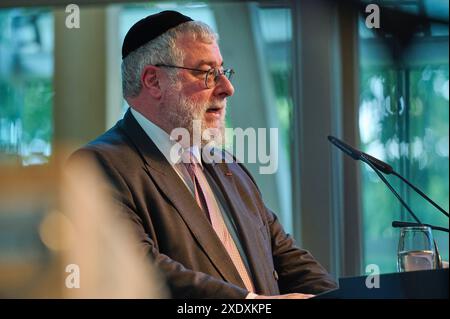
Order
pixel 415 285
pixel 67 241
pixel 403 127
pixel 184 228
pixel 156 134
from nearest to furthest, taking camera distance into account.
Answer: pixel 415 285 → pixel 184 228 → pixel 156 134 → pixel 67 241 → pixel 403 127

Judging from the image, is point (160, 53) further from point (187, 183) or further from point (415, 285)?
point (415, 285)

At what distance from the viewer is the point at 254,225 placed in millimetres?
2477

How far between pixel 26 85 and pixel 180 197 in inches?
74.4

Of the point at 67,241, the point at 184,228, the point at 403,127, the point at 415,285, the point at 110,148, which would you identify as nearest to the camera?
the point at 415,285

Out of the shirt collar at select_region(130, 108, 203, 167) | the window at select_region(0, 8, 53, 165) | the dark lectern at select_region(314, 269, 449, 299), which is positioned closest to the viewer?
the dark lectern at select_region(314, 269, 449, 299)

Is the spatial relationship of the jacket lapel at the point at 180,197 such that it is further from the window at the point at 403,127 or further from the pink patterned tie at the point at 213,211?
the window at the point at 403,127

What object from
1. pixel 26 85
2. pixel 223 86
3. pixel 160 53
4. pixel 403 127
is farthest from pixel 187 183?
pixel 403 127

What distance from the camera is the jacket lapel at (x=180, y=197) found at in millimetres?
2236

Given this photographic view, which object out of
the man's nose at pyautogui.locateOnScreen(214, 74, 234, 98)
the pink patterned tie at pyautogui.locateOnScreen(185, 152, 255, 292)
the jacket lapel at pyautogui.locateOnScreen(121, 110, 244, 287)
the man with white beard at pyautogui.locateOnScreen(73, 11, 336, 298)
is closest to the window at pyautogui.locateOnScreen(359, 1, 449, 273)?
the man with white beard at pyautogui.locateOnScreen(73, 11, 336, 298)

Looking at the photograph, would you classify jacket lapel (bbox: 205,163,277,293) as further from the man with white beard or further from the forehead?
the forehead

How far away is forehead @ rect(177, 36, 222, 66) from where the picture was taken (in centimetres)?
252

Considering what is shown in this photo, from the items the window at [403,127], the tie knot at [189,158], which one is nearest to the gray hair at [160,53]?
the tie knot at [189,158]

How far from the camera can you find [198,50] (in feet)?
8.26
